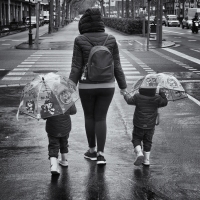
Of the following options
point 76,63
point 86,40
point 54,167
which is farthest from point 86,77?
point 54,167

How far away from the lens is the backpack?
17.8ft

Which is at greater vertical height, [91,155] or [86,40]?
[86,40]

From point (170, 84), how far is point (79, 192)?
5.82 feet

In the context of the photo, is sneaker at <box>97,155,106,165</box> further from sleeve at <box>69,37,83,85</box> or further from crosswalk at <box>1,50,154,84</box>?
crosswalk at <box>1,50,154,84</box>

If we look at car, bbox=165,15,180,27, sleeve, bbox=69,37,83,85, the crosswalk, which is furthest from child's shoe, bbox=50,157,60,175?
car, bbox=165,15,180,27

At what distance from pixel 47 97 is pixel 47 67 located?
12.9 metres

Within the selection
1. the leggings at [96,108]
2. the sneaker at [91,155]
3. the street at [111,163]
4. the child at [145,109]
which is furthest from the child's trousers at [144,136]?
the sneaker at [91,155]

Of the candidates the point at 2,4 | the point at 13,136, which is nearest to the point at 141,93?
the point at 13,136

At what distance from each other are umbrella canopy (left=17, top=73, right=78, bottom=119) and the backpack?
314 millimetres

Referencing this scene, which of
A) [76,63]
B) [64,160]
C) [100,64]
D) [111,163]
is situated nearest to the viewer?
[100,64]

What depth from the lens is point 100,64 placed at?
545 cm

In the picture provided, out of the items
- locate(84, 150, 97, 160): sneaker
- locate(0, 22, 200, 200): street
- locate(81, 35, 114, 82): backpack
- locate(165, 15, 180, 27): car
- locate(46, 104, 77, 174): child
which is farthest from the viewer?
locate(165, 15, 180, 27): car

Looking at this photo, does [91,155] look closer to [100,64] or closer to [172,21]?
[100,64]

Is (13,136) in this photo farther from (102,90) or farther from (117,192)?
(117,192)
